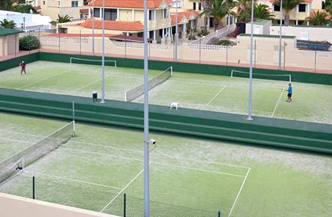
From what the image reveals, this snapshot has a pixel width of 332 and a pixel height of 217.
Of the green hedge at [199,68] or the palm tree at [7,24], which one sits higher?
the palm tree at [7,24]

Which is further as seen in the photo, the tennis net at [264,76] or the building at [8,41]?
the building at [8,41]

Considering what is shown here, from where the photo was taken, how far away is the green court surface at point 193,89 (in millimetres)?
36741

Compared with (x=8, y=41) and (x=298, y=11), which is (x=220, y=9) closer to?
(x=298, y=11)

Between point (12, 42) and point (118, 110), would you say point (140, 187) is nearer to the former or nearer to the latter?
point (118, 110)

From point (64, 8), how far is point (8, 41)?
37.6 m

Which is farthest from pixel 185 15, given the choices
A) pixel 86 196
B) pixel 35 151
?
pixel 86 196

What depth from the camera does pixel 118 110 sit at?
31.9m

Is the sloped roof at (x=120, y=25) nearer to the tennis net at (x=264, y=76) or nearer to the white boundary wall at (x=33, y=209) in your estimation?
the tennis net at (x=264, y=76)

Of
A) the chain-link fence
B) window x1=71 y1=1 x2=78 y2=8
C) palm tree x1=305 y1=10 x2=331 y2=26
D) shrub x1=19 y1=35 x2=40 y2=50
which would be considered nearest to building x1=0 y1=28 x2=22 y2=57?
shrub x1=19 y1=35 x2=40 y2=50

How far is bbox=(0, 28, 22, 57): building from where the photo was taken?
50938 millimetres

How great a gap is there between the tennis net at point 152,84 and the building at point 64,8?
1713 inches

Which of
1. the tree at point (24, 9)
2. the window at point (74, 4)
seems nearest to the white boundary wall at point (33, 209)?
the tree at point (24, 9)

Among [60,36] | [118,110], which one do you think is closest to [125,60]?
[60,36]

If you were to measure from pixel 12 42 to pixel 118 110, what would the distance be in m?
24.4
